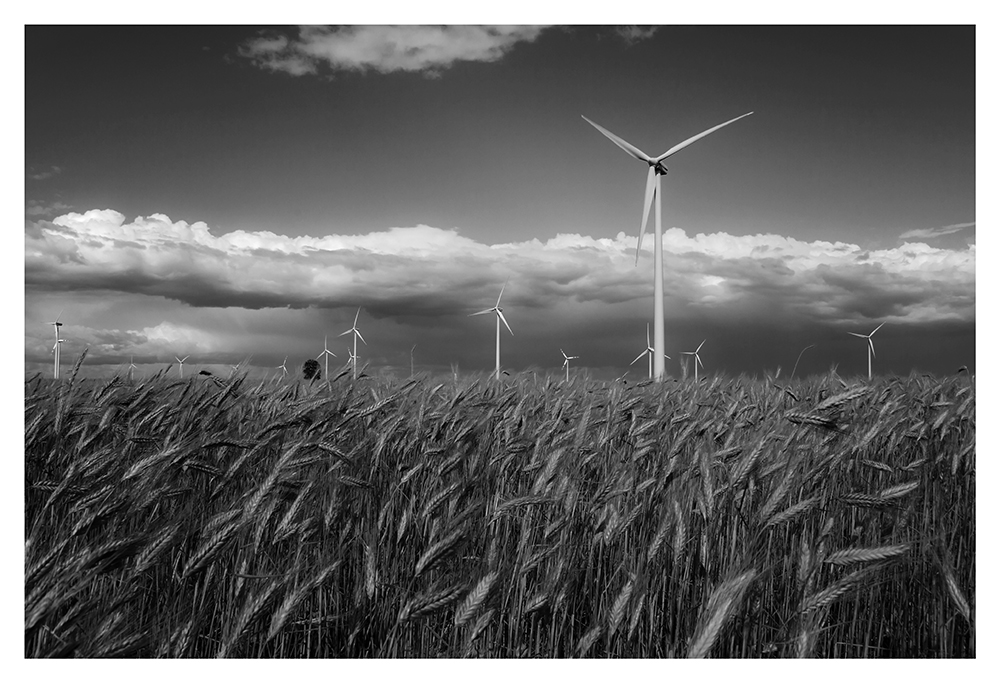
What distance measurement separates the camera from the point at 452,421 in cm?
467

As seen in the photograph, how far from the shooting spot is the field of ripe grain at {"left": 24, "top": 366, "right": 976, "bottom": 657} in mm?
2246

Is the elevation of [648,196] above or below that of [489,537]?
above

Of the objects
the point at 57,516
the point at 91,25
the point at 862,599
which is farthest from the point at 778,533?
the point at 91,25

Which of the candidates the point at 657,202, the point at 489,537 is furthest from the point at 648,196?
the point at 489,537

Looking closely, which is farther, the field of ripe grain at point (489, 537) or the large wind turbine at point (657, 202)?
Result: the large wind turbine at point (657, 202)

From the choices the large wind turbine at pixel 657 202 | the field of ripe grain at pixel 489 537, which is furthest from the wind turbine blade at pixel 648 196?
the field of ripe grain at pixel 489 537

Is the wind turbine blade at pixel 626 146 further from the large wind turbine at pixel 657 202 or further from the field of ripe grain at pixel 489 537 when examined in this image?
the field of ripe grain at pixel 489 537

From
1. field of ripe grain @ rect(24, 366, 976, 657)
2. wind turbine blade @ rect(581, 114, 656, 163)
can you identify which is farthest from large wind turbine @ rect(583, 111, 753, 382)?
field of ripe grain @ rect(24, 366, 976, 657)

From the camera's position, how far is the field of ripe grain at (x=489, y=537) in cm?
225

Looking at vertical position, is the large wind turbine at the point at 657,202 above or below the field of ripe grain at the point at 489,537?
above

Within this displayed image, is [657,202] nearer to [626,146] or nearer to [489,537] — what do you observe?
[626,146]

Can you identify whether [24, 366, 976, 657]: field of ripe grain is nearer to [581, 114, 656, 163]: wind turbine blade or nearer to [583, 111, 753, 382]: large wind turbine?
[583, 111, 753, 382]: large wind turbine

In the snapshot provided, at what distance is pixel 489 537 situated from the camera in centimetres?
333

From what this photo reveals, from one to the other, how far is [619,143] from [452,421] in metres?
16.6
